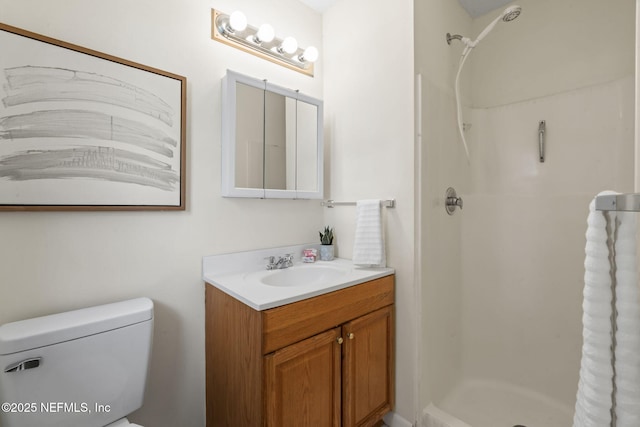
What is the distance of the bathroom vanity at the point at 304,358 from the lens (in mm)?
1010

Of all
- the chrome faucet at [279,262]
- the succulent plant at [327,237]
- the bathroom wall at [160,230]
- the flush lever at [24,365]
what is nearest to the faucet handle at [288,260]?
the chrome faucet at [279,262]

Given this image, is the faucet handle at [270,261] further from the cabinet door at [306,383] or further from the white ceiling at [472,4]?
the white ceiling at [472,4]

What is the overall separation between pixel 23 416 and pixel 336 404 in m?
1.07

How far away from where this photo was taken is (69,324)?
923 mm

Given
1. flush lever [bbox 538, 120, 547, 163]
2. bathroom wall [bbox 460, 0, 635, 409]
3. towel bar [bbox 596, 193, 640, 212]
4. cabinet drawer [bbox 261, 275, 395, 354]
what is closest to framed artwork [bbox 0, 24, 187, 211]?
cabinet drawer [bbox 261, 275, 395, 354]

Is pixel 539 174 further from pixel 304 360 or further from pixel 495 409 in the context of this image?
pixel 304 360

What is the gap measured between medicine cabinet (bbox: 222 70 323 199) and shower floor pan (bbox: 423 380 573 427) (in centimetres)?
137

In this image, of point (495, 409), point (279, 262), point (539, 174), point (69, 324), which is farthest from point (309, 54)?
point (495, 409)

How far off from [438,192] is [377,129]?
1.62 ft

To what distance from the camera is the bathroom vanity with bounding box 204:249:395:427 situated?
3.31 feet

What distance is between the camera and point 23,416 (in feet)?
2.80

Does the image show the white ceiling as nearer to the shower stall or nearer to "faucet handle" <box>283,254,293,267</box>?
the shower stall

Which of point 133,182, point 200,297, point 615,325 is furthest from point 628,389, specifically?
point 133,182

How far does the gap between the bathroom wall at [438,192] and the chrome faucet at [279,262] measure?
2.32 ft
